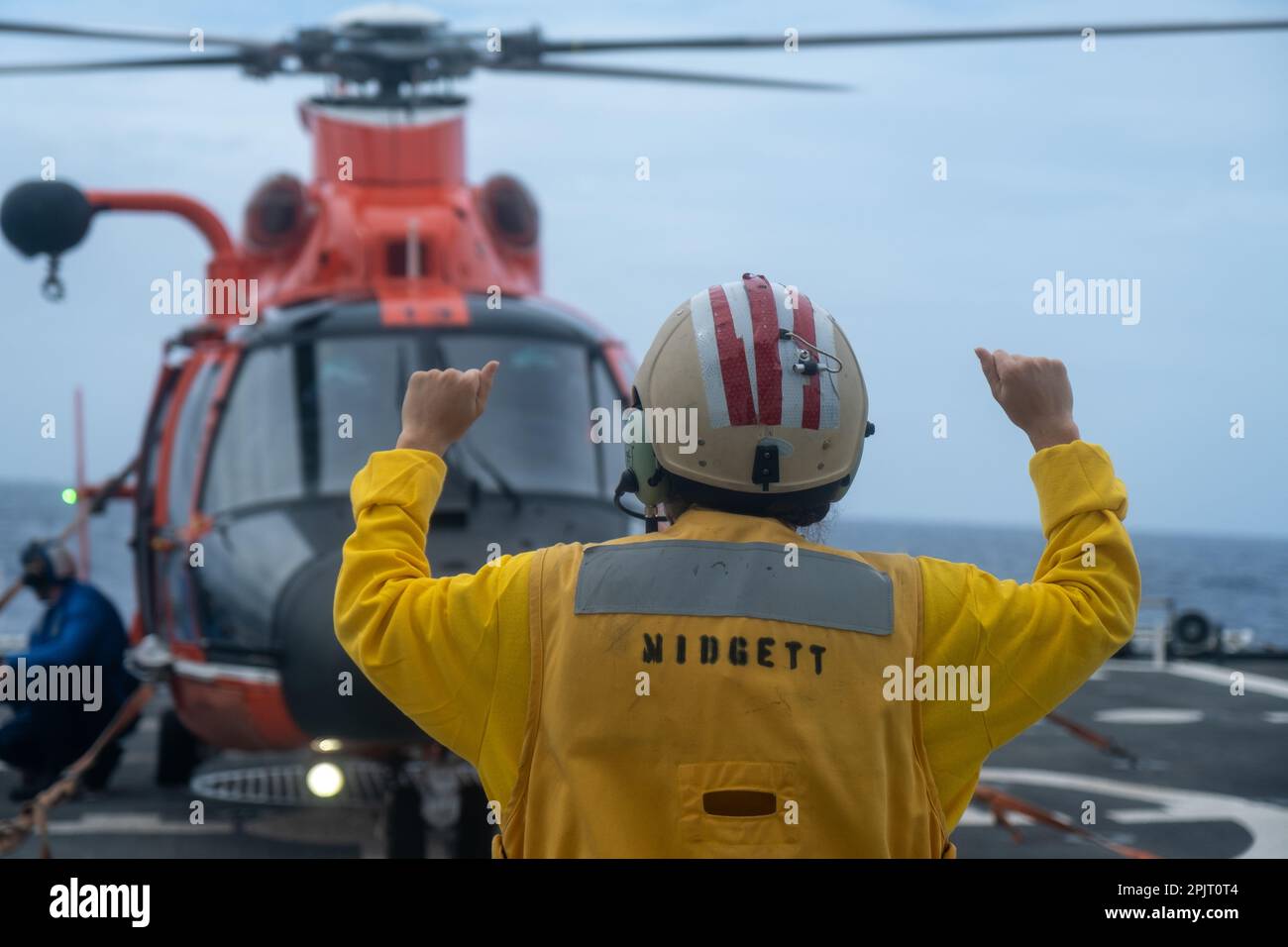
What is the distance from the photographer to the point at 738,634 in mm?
2143

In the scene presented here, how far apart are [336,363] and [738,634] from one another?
17.5 ft

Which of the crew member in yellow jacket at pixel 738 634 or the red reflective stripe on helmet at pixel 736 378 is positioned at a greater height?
the red reflective stripe on helmet at pixel 736 378

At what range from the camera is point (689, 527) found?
228 centimetres

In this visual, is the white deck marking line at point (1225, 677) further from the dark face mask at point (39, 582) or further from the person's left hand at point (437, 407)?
the person's left hand at point (437, 407)

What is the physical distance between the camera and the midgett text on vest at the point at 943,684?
2.18m

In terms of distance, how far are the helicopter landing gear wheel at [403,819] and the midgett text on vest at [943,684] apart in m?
4.54

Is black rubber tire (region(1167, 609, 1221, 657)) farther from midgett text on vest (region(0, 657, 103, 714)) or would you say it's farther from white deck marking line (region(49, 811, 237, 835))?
midgett text on vest (region(0, 657, 103, 714))

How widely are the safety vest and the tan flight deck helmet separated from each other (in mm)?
120

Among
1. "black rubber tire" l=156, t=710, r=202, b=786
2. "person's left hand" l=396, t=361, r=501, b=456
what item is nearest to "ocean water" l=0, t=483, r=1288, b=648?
"black rubber tire" l=156, t=710, r=202, b=786

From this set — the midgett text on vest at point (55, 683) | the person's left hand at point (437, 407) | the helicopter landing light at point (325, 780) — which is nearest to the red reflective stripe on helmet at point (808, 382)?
the person's left hand at point (437, 407)

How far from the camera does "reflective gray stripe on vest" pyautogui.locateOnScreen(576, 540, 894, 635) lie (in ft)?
7.09

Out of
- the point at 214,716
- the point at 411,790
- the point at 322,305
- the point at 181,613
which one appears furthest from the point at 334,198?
the point at 411,790
